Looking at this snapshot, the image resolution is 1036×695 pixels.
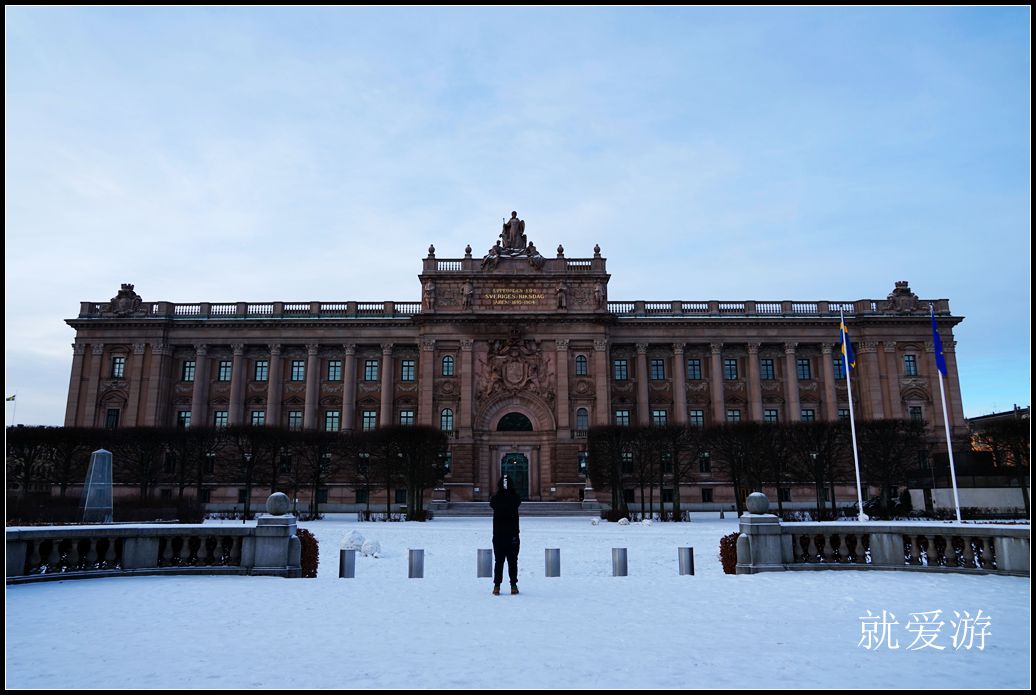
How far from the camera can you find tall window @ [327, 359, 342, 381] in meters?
64.4

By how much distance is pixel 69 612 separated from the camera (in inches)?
434

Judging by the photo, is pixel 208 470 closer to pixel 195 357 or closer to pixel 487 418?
pixel 195 357

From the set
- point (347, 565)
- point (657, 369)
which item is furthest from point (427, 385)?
point (347, 565)

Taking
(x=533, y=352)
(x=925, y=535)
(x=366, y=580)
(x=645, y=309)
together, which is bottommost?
(x=366, y=580)

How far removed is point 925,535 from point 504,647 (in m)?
11.8

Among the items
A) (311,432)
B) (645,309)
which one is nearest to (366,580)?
(311,432)

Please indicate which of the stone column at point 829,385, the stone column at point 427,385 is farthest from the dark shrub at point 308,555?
the stone column at point 829,385

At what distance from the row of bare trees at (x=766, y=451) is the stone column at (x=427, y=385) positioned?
1545cm

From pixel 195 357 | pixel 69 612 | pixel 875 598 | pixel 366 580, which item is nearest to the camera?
pixel 69 612

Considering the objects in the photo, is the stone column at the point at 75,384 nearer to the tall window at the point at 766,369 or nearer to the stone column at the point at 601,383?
the stone column at the point at 601,383

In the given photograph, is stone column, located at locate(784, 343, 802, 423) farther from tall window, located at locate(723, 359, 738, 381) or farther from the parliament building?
tall window, located at locate(723, 359, 738, 381)

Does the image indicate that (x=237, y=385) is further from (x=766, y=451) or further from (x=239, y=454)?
(x=766, y=451)

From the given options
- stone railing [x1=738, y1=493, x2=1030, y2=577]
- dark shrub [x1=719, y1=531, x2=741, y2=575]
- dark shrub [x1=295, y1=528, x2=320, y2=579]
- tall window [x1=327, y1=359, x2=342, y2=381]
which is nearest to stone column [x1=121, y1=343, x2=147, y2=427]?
tall window [x1=327, y1=359, x2=342, y2=381]

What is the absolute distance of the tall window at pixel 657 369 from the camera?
2530 inches
